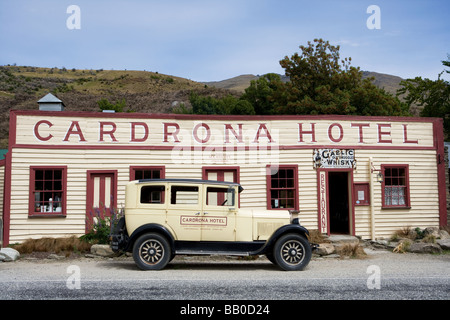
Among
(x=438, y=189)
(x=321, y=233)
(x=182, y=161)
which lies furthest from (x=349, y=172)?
(x=182, y=161)

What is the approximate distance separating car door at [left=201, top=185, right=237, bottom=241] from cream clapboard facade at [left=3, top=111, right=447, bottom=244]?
14.7ft

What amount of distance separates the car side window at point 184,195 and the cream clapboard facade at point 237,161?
4248 mm

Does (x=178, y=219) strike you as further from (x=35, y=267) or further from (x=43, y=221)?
(x=43, y=221)

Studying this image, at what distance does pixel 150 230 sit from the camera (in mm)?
9633

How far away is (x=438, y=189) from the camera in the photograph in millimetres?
15383

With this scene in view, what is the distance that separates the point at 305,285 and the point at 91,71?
78654mm

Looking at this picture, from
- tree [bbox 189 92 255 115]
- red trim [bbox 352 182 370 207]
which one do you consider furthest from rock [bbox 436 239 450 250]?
tree [bbox 189 92 255 115]

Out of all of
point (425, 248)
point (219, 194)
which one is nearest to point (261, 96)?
point (425, 248)

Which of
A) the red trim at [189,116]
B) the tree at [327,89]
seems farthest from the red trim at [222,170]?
the tree at [327,89]

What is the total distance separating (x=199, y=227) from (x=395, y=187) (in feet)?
28.8

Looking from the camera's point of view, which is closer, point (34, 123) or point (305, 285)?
point (305, 285)

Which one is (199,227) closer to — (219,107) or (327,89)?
(327,89)

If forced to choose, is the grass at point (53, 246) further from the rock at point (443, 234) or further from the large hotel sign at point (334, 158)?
the rock at point (443, 234)

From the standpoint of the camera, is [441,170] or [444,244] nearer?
[444,244]
